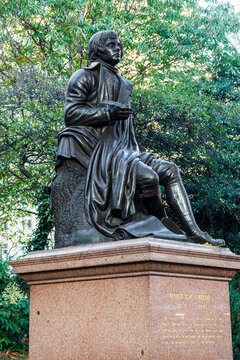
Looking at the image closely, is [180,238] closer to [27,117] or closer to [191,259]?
[191,259]

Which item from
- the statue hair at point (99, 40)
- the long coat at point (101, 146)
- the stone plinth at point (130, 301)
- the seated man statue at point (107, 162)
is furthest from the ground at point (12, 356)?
the statue hair at point (99, 40)

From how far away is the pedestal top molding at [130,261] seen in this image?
189 inches

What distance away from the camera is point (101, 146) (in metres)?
5.95

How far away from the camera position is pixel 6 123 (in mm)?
15078

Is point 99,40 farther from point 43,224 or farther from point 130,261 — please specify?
point 43,224

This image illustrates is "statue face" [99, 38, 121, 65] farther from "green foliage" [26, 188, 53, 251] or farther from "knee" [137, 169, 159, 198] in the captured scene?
"green foliage" [26, 188, 53, 251]

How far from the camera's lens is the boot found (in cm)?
575

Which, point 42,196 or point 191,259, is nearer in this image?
point 191,259

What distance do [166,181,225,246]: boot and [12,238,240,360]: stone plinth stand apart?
26 cm

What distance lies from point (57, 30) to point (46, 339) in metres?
12.0

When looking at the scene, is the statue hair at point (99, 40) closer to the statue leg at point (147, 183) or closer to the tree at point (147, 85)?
the statue leg at point (147, 183)

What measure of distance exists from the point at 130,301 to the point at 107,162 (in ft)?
5.21

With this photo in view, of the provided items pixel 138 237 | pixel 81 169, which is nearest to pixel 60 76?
pixel 81 169

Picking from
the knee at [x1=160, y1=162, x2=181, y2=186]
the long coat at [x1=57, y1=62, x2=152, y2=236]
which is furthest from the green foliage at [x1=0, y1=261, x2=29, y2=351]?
the knee at [x1=160, y1=162, x2=181, y2=186]
